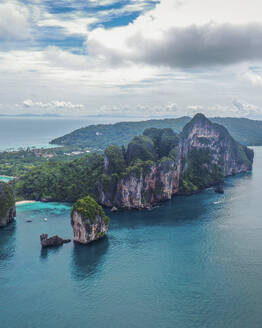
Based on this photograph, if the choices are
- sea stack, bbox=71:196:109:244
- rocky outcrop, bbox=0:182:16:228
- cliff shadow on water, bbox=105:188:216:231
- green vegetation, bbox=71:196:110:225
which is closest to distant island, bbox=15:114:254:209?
cliff shadow on water, bbox=105:188:216:231

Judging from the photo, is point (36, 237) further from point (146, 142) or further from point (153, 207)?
point (146, 142)

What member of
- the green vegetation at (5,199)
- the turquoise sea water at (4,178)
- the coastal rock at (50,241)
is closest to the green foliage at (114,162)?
the green vegetation at (5,199)

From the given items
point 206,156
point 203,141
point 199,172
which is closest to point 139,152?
point 199,172

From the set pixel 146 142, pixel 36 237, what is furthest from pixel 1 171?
pixel 36 237

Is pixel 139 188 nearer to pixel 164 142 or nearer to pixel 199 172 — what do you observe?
pixel 164 142

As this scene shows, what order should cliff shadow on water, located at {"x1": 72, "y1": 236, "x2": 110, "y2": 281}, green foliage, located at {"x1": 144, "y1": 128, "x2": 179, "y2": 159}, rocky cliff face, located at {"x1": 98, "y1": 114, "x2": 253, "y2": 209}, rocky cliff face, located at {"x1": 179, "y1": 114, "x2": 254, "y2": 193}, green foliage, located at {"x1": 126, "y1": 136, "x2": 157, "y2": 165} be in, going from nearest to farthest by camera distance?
cliff shadow on water, located at {"x1": 72, "y1": 236, "x2": 110, "y2": 281} → rocky cliff face, located at {"x1": 98, "y1": 114, "x2": 253, "y2": 209} → green foliage, located at {"x1": 126, "y1": 136, "x2": 157, "y2": 165} → rocky cliff face, located at {"x1": 179, "y1": 114, "x2": 254, "y2": 193} → green foliage, located at {"x1": 144, "y1": 128, "x2": 179, "y2": 159}

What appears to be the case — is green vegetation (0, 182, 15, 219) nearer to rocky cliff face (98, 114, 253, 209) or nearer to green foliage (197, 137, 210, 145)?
rocky cliff face (98, 114, 253, 209)
